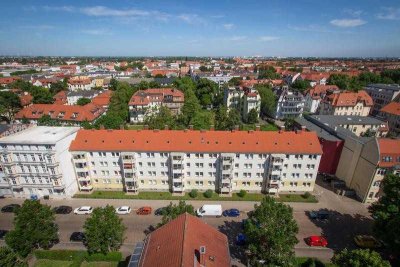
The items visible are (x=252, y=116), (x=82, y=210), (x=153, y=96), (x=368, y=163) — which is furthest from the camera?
(x=153, y=96)

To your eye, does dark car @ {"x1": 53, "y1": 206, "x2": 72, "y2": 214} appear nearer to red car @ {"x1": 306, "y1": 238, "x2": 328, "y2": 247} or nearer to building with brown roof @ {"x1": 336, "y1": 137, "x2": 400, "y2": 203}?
red car @ {"x1": 306, "y1": 238, "x2": 328, "y2": 247}

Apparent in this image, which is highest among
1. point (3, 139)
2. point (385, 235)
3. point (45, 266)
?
point (3, 139)

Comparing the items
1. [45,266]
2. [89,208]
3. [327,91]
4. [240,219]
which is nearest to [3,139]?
[89,208]

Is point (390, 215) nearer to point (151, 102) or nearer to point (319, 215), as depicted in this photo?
point (319, 215)

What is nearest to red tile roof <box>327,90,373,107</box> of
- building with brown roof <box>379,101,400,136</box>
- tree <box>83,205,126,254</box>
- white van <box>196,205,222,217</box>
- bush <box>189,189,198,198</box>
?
building with brown roof <box>379,101,400,136</box>

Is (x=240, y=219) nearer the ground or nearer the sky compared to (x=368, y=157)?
nearer the ground

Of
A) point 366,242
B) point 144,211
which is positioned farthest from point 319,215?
point 144,211

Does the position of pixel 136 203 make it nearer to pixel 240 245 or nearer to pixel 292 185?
pixel 240 245
